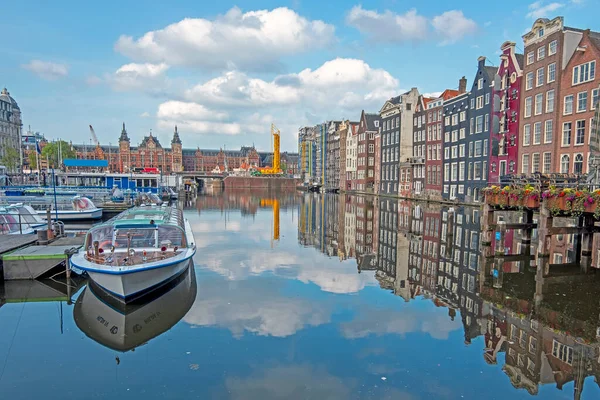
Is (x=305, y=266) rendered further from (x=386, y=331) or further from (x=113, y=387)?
(x=113, y=387)

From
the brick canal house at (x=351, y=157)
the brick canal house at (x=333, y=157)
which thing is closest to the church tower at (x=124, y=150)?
the brick canal house at (x=333, y=157)

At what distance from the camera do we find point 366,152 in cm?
9506

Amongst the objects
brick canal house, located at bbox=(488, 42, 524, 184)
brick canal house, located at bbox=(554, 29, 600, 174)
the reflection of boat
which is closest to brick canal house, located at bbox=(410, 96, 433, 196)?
brick canal house, located at bbox=(488, 42, 524, 184)

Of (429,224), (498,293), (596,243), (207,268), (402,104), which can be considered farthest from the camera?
(402,104)

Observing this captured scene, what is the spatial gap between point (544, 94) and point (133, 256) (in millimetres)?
45426

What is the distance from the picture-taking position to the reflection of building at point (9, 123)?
131 m

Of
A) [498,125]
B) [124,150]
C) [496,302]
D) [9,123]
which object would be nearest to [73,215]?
[496,302]

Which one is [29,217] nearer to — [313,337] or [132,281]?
[132,281]

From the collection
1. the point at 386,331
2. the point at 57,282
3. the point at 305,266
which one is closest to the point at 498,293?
the point at 386,331

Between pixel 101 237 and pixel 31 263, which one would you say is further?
pixel 31 263

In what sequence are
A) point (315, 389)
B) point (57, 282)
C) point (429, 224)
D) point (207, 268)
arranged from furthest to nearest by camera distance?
point (429, 224) → point (207, 268) → point (57, 282) → point (315, 389)

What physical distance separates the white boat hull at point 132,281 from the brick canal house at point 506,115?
46.5 meters

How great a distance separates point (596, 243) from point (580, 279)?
11.5 metres

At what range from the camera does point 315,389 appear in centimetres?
890
